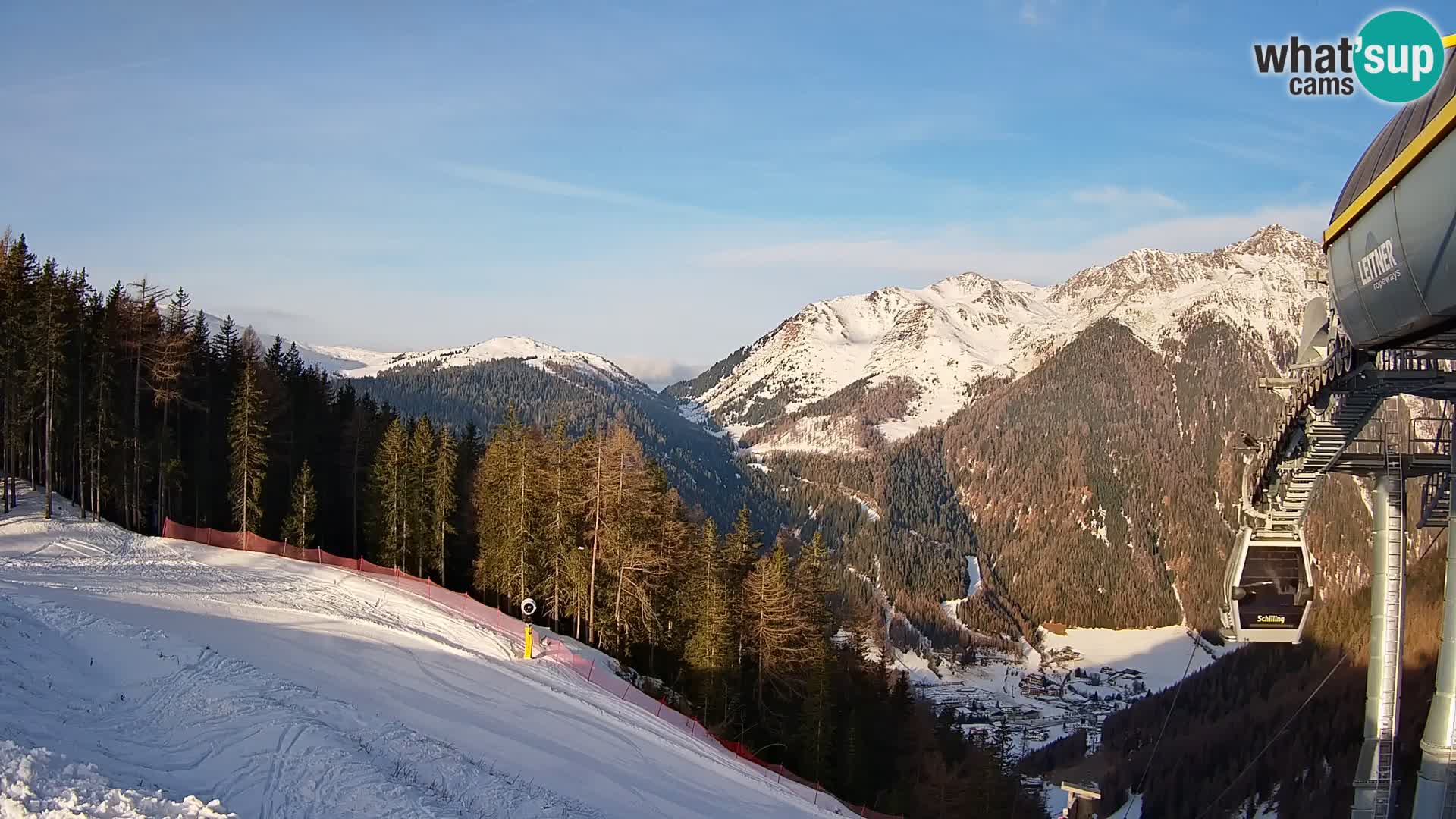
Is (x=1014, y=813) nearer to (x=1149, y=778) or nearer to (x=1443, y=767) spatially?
(x=1149, y=778)

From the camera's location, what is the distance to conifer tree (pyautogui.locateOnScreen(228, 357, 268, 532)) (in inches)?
1868

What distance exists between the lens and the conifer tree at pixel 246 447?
4744 cm

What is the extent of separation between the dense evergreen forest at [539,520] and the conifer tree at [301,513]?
139 mm

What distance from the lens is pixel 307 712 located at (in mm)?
20688

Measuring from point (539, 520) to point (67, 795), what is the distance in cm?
3423

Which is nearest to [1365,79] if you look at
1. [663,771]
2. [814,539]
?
[663,771]

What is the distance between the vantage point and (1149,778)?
87688 mm

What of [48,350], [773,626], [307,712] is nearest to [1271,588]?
[307,712]

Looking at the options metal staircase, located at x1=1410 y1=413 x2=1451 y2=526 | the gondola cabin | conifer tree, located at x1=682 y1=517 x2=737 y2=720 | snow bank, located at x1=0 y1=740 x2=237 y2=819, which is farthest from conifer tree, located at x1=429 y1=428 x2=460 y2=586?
metal staircase, located at x1=1410 y1=413 x2=1451 y2=526

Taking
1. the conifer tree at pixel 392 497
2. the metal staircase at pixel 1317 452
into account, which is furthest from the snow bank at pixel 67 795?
the conifer tree at pixel 392 497

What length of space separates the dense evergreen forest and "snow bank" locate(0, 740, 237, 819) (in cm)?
2778

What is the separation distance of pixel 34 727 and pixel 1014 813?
169ft

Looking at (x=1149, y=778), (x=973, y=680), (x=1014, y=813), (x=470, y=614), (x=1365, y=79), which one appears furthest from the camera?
(x=973, y=680)

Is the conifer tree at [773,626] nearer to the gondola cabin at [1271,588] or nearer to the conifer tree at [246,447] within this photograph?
the conifer tree at [246,447]
